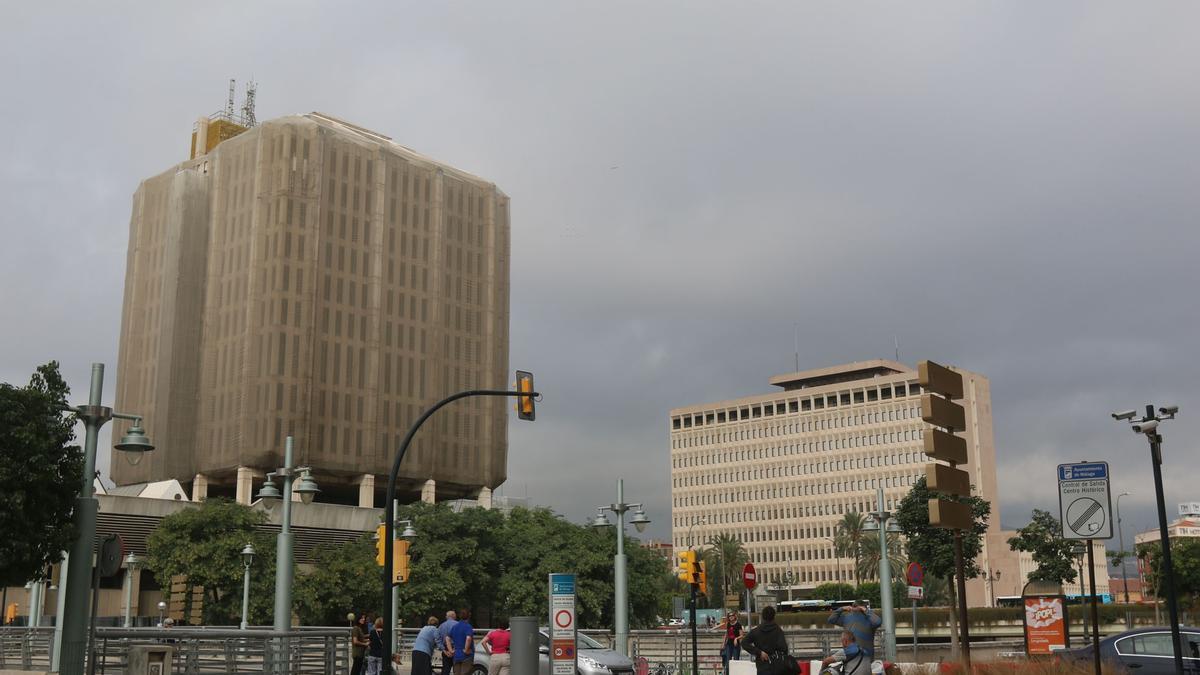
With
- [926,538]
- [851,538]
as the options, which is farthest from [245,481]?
[851,538]

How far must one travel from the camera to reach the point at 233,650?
21281mm

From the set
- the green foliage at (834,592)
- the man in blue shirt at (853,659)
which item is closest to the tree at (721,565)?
the green foliage at (834,592)

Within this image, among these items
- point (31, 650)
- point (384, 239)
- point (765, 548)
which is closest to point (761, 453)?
point (765, 548)

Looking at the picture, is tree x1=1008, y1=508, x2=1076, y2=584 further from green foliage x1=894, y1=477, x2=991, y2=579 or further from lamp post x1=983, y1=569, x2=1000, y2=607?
lamp post x1=983, y1=569, x2=1000, y2=607

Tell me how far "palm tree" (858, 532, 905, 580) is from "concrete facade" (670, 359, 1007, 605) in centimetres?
1749

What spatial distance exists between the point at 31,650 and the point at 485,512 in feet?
137

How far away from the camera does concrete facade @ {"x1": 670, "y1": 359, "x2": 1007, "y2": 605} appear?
14700 centimetres

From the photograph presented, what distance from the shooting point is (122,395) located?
336 feet

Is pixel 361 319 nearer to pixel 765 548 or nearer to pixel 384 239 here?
pixel 384 239

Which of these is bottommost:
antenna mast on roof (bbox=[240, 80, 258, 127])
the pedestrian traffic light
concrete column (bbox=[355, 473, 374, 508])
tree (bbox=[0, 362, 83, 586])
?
the pedestrian traffic light

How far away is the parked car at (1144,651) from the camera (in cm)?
1912

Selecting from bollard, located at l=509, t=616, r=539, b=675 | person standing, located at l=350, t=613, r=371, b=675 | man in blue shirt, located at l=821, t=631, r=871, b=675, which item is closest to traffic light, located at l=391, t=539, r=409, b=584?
person standing, located at l=350, t=613, r=371, b=675

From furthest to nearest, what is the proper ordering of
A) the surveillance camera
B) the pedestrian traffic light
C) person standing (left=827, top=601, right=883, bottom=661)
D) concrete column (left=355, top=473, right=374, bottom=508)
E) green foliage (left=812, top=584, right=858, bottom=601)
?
green foliage (left=812, top=584, right=858, bottom=601) → concrete column (left=355, top=473, right=374, bottom=508) → the pedestrian traffic light → the surveillance camera → person standing (left=827, top=601, right=883, bottom=661)

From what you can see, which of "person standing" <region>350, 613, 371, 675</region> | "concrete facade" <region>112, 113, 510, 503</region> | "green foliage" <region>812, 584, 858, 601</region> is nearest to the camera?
"person standing" <region>350, 613, 371, 675</region>
